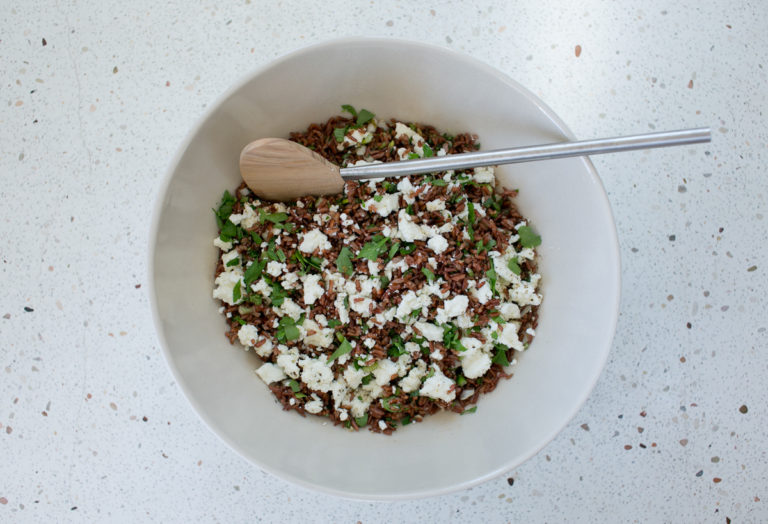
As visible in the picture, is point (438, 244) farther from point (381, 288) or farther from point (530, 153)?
point (530, 153)

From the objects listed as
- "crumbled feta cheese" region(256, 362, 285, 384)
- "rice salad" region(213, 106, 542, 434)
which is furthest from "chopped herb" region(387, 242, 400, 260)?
"crumbled feta cheese" region(256, 362, 285, 384)

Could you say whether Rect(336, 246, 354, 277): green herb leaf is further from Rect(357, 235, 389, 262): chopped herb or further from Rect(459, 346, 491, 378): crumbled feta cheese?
Rect(459, 346, 491, 378): crumbled feta cheese

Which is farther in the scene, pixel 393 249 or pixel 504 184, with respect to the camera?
pixel 504 184

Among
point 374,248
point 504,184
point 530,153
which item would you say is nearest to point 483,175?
point 504,184

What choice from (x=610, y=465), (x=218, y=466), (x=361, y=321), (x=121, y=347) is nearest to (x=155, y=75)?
(x=121, y=347)

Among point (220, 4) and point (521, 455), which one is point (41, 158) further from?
point (521, 455)
